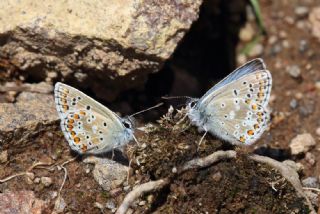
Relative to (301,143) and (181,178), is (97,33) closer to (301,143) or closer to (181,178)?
(181,178)

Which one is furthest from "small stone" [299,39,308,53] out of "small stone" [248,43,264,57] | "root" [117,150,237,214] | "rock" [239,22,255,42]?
"root" [117,150,237,214]

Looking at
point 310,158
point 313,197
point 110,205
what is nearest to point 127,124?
point 110,205

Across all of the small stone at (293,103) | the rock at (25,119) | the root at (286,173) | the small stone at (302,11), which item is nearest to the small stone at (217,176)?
the root at (286,173)

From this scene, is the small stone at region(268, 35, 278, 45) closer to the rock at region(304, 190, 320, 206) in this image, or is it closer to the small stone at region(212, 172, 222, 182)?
the rock at region(304, 190, 320, 206)

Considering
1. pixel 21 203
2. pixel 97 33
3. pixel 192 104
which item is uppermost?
pixel 97 33

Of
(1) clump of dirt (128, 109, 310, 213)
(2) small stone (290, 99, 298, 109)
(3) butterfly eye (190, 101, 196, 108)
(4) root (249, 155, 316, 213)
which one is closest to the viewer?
(1) clump of dirt (128, 109, 310, 213)

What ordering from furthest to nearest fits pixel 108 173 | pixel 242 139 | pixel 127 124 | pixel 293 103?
pixel 293 103 → pixel 127 124 → pixel 108 173 → pixel 242 139
